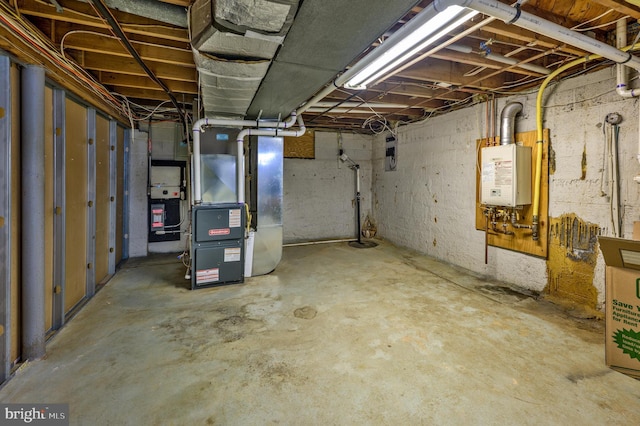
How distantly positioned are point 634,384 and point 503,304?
1.17 metres

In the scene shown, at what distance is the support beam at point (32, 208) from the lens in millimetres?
1927

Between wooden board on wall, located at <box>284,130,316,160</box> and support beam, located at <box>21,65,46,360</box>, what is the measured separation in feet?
13.3

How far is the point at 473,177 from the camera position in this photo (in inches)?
156

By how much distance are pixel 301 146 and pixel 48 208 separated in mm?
4225

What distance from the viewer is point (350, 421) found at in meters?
1.51

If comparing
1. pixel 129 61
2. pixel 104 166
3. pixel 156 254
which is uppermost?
pixel 129 61

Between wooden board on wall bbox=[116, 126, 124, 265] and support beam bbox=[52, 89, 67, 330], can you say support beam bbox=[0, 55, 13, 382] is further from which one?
wooden board on wall bbox=[116, 126, 124, 265]

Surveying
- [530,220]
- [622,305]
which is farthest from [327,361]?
[530,220]

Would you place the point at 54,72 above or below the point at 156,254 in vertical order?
above

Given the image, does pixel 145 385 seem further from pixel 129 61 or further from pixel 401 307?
pixel 129 61

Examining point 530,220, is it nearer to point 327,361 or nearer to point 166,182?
point 327,361

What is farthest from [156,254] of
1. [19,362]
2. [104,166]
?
[19,362]

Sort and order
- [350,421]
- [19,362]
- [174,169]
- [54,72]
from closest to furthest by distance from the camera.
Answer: [350,421] → [19,362] → [54,72] → [174,169]

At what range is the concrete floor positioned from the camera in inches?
62.4
